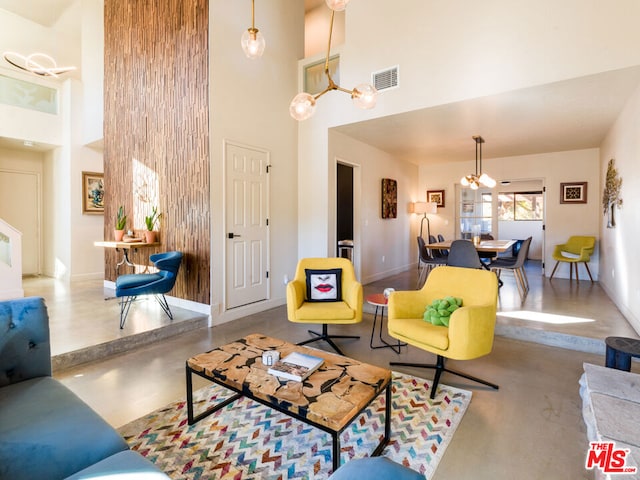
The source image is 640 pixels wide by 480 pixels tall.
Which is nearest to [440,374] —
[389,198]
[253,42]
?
[253,42]

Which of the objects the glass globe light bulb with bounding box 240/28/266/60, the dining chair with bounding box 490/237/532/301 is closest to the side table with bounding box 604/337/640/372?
the dining chair with bounding box 490/237/532/301

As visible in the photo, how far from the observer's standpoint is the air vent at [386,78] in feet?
14.0

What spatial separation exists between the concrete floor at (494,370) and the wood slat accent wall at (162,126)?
0.93 metres

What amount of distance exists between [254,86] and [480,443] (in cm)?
462

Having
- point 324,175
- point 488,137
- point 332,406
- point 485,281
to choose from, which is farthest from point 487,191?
point 332,406

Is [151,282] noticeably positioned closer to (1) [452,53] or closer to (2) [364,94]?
(2) [364,94]

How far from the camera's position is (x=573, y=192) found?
6.39 metres

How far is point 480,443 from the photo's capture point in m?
1.90

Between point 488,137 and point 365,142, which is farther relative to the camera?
point 365,142

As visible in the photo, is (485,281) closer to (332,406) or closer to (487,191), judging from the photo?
(332,406)

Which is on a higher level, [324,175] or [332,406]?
[324,175]

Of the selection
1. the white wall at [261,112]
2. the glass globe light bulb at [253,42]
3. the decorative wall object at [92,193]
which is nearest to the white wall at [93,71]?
the decorative wall object at [92,193]

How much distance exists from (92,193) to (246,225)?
13.7 feet

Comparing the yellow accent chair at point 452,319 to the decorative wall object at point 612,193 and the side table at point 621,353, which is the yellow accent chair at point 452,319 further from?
the decorative wall object at point 612,193
